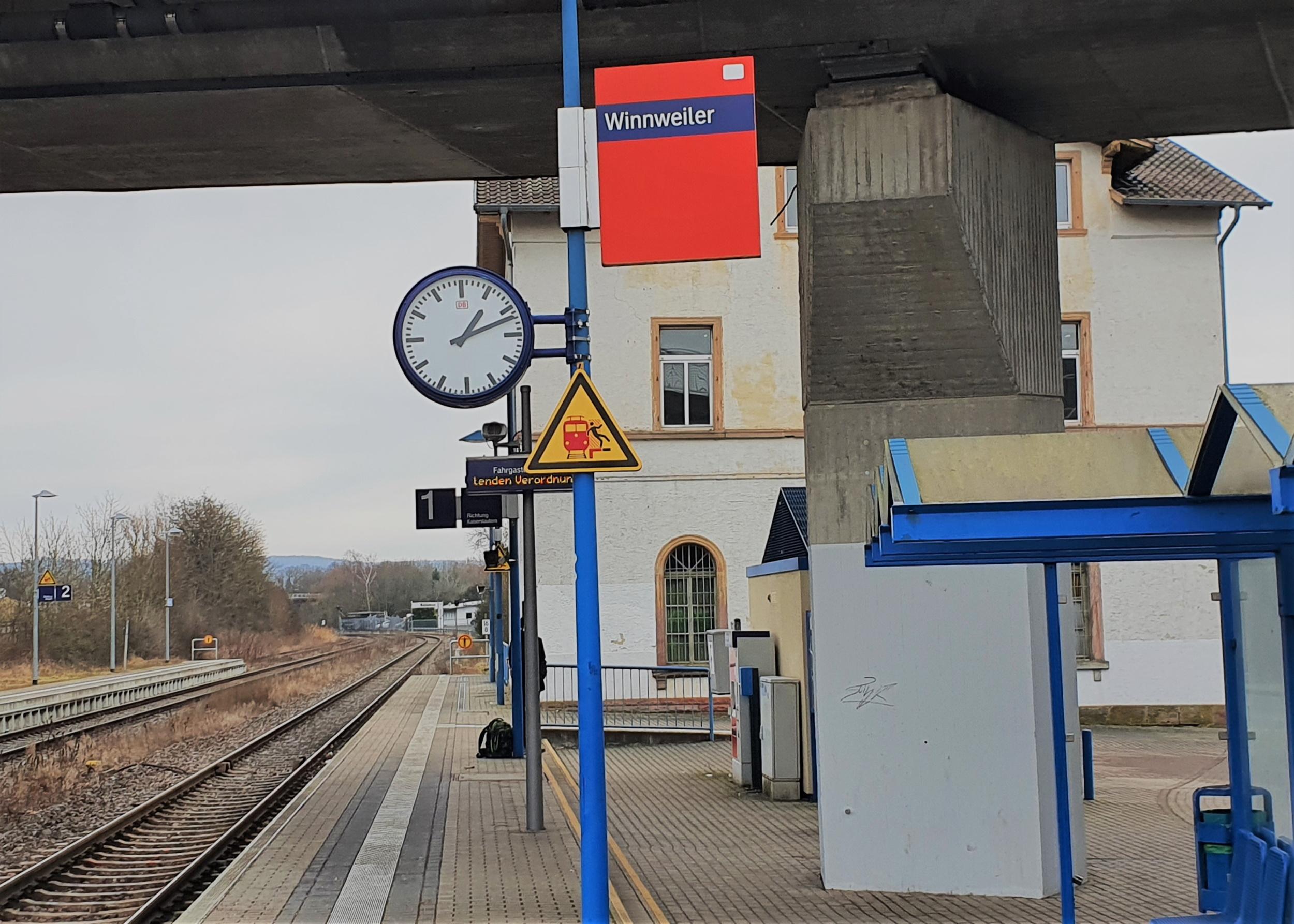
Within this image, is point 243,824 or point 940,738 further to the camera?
point 243,824

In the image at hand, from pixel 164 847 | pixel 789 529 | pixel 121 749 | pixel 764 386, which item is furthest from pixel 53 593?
pixel 789 529

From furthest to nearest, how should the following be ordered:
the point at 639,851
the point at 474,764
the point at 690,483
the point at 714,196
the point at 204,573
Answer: the point at 204,573 < the point at 690,483 < the point at 474,764 < the point at 639,851 < the point at 714,196

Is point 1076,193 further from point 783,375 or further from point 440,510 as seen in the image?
point 440,510

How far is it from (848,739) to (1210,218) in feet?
61.7

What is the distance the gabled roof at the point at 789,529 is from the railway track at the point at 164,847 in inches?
228

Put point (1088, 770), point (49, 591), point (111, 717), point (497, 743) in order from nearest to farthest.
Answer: point (1088, 770), point (497, 743), point (111, 717), point (49, 591)

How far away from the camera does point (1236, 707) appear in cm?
626

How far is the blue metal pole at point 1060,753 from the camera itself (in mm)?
6379

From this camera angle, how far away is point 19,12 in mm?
9609

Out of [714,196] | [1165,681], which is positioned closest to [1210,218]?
[1165,681]

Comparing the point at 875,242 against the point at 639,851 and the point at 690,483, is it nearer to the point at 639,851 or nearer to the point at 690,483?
the point at 639,851

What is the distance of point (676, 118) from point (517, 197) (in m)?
19.3

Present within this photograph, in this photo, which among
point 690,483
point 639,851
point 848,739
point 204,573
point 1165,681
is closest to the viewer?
point 848,739

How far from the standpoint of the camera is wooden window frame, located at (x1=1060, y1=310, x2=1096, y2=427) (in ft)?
82.1
